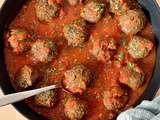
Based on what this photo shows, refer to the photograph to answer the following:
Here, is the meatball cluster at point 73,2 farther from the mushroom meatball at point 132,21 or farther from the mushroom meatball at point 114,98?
the mushroom meatball at point 114,98

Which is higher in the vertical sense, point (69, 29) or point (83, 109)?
point (69, 29)

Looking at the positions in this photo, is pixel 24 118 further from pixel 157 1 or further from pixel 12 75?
pixel 157 1

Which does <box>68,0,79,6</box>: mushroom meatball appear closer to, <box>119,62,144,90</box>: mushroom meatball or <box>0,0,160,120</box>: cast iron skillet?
<box>0,0,160,120</box>: cast iron skillet

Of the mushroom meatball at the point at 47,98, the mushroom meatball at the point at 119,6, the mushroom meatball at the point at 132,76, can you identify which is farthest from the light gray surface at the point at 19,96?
the mushroom meatball at the point at 119,6

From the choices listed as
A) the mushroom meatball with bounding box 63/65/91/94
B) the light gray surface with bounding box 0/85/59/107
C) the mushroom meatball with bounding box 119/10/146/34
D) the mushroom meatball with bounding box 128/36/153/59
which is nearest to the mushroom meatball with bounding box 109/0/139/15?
the mushroom meatball with bounding box 119/10/146/34

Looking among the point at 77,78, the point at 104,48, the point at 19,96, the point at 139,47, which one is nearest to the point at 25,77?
the point at 19,96

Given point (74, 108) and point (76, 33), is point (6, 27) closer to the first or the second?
point (76, 33)

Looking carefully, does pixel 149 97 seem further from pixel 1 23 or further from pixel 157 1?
pixel 1 23

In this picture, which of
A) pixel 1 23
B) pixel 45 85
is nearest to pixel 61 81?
pixel 45 85
